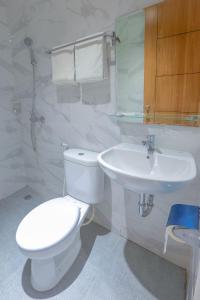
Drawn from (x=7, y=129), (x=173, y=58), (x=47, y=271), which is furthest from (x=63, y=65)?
(x=47, y=271)

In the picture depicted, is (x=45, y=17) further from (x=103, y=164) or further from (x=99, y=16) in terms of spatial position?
(x=103, y=164)

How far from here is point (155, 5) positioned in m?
1.24

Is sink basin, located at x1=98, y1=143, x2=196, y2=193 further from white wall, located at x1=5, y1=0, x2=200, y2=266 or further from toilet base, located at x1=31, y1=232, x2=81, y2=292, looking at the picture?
toilet base, located at x1=31, y1=232, x2=81, y2=292

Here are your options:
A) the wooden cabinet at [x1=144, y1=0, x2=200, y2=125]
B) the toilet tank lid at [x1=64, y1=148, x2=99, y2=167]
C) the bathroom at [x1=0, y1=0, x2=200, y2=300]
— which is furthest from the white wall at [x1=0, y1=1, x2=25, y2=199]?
the wooden cabinet at [x1=144, y1=0, x2=200, y2=125]

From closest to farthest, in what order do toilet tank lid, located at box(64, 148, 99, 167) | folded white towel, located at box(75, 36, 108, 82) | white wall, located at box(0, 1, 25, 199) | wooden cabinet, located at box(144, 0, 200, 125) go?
wooden cabinet, located at box(144, 0, 200, 125) < folded white towel, located at box(75, 36, 108, 82) < toilet tank lid, located at box(64, 148, 99, 167) < white wall, located at box(0, 1, 25, 199)

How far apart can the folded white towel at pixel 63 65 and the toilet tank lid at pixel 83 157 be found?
0.60 meters

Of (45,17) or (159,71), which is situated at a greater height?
(45,17)

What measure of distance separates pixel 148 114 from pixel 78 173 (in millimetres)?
714

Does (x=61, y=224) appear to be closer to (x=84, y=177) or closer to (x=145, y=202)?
(x=84, y=177)

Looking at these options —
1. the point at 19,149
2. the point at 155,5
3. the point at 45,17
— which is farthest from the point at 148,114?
the point at 19,149

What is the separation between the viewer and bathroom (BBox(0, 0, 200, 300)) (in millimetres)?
1342

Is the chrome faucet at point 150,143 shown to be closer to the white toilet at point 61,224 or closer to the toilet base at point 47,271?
the white toilet at point 61,224

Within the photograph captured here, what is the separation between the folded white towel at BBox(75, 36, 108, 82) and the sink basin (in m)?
0.57

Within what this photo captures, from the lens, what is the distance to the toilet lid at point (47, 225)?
3.93 ft
